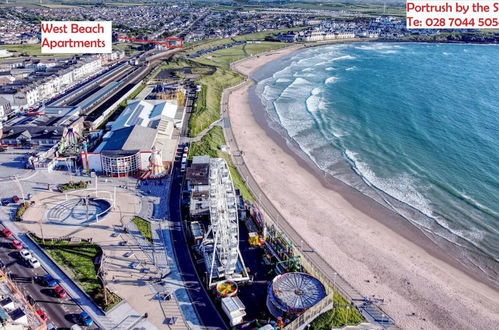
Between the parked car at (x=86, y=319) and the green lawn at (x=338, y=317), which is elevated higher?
the parked car at (x=86, y=319)

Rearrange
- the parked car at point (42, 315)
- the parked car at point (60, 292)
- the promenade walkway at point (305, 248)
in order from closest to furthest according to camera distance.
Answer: the parked car at point (42, 315) < the parked car at point (60, 292) < the promenade walkway at point (305, 248)

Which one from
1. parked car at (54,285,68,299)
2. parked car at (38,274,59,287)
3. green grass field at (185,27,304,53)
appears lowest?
parked car at (54,285,68,299)

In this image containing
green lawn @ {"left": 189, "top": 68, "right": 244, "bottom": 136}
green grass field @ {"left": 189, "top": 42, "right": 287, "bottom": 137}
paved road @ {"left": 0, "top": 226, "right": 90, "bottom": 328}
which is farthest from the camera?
green grass field @ {"left": 189, "top": 42, "right": 287, "bottom": 137}

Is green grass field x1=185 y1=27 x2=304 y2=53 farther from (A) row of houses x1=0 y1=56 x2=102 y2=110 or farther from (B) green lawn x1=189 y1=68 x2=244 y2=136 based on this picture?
(A) row of houses x1=0 y1=56 x2=102 y2=110

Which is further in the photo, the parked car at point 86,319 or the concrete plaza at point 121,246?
the concrete plaza at point 121,246

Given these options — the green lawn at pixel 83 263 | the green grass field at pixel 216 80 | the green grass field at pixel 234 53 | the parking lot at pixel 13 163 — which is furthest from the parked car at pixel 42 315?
the green grass field at pixel 234 53

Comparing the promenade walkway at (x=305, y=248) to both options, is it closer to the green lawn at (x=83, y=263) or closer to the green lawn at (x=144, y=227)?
the green lawn at (x=144, y=227)

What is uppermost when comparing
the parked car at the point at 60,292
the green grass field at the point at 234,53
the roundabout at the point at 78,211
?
the green grass field at the point at 234,53

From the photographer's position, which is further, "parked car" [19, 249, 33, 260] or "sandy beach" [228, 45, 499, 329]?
"parked car" [19, 249, 33, 260]

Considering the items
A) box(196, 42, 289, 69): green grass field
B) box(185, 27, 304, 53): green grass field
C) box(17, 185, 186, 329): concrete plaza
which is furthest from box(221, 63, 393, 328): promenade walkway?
box(185, 27, 304, 53): green grass field
